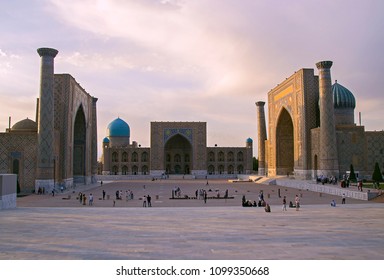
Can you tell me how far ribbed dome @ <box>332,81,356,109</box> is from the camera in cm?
3756

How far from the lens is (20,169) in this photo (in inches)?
1049

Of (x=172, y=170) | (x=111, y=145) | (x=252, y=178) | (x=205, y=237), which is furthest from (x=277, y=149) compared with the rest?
(x=205, y=237)

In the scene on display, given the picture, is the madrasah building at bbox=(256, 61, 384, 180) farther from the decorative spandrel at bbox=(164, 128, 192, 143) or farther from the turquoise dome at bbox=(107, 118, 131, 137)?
the turquoise dome at bbox=(107, 118, 131, 137)

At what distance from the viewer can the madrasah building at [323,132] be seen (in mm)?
30141

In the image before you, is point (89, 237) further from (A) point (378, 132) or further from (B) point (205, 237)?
(A) point (378, 132)

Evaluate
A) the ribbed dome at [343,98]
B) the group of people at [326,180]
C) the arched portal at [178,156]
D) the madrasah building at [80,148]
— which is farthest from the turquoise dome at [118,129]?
the group of people at [326,180]

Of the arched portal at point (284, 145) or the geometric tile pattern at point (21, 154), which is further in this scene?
the arched portal at point (284, 145)

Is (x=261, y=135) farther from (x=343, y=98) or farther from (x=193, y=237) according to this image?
(x=193, y=237)

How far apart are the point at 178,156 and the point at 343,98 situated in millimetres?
29631

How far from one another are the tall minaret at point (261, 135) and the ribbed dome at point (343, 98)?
484 inches

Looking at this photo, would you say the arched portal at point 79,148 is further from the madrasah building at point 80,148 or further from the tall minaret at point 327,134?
the tall minaret at point 327,134

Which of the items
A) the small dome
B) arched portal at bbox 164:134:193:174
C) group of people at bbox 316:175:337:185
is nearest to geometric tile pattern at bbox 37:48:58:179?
the small dome

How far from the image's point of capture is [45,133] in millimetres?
26125

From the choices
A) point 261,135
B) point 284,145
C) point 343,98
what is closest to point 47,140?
point 284,145
